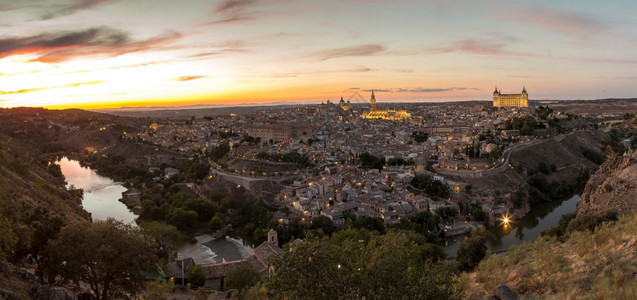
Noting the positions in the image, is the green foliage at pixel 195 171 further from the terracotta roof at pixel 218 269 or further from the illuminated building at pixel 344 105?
the illuminated building at pixel 344 105

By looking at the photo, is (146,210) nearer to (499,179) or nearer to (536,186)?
(499,179)

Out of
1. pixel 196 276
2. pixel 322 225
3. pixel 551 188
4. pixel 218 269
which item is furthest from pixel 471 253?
pixel 551 188

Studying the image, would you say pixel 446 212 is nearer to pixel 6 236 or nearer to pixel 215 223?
pixel 215 223

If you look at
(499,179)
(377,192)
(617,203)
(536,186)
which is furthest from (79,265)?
(536,186)

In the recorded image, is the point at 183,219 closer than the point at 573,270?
No

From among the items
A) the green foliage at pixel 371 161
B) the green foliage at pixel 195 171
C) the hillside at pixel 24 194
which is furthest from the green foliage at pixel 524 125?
the hillside at pixel 24 194

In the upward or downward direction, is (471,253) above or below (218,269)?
above
